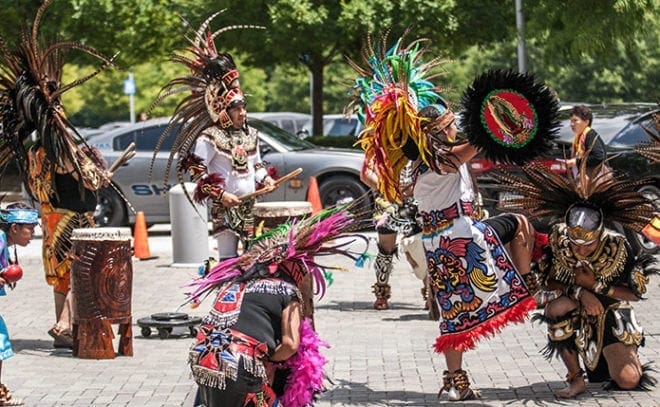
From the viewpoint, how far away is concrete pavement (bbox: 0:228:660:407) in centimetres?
795

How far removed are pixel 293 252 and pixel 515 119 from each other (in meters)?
1.76

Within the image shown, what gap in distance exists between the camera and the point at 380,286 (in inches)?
458

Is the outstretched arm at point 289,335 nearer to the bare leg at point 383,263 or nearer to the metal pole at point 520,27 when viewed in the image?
the bare leg at point 383,263

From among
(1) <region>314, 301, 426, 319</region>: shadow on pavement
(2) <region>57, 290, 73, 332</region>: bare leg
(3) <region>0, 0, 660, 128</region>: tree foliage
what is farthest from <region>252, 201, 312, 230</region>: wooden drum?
(3) <region>0, 0, 660, 128</region>: tree foliage

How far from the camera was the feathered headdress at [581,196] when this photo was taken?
751 cm

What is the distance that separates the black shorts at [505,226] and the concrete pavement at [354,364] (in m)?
0.97

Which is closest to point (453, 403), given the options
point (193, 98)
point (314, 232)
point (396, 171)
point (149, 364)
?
point (396, 171)

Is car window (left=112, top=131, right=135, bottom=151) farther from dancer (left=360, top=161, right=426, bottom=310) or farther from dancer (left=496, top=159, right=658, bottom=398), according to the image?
dancer (left=496, top=159, right=658, bottom=398)

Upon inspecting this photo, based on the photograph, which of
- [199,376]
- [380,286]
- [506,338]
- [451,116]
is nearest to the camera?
[199,376]

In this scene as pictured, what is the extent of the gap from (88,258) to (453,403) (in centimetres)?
301

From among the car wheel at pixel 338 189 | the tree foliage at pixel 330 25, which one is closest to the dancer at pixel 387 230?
the car wheel at pixel 338 189

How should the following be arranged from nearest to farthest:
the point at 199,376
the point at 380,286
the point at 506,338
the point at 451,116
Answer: the point at 199,376 → the point at 451,116 → the point at 506,338 → the point at 380,286

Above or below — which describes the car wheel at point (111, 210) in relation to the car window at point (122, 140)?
below

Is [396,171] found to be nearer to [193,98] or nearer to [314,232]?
[314,232]
